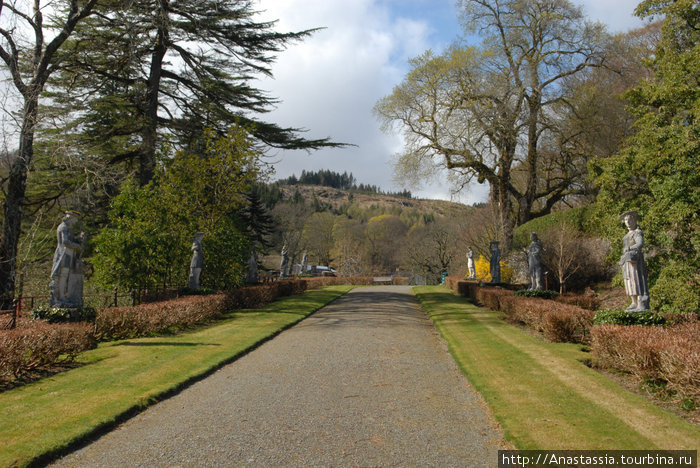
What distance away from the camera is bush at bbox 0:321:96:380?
681 cm

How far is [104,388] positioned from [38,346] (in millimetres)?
1719

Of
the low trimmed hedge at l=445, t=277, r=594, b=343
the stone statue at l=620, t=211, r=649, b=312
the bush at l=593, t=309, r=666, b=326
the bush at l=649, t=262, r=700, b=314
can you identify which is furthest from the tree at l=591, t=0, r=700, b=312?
the bush at l=593, t=309, r=666, b=326

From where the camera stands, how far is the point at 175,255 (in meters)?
18.0

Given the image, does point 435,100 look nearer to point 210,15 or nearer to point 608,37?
point 608,37

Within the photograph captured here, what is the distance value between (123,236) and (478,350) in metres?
12.0

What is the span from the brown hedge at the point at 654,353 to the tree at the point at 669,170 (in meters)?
5.40

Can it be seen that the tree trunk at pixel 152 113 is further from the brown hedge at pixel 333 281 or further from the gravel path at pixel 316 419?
the gravel path at pixel 316 419

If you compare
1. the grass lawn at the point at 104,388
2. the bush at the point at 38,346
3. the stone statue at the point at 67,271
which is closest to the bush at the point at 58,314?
the stone statue at the point at 67,271

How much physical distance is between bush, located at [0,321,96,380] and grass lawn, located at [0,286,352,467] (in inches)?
13.0

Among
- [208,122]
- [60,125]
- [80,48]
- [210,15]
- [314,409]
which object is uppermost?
[210,15]

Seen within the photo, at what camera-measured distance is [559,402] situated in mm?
6246

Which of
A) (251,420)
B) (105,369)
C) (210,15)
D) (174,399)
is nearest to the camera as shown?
(251,420)

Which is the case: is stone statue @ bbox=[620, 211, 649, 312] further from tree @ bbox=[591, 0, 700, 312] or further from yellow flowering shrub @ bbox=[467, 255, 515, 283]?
yellow flowering shrub @ bbox=[467, 255, 515, 283]

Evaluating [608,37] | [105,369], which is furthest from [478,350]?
[608,37]
